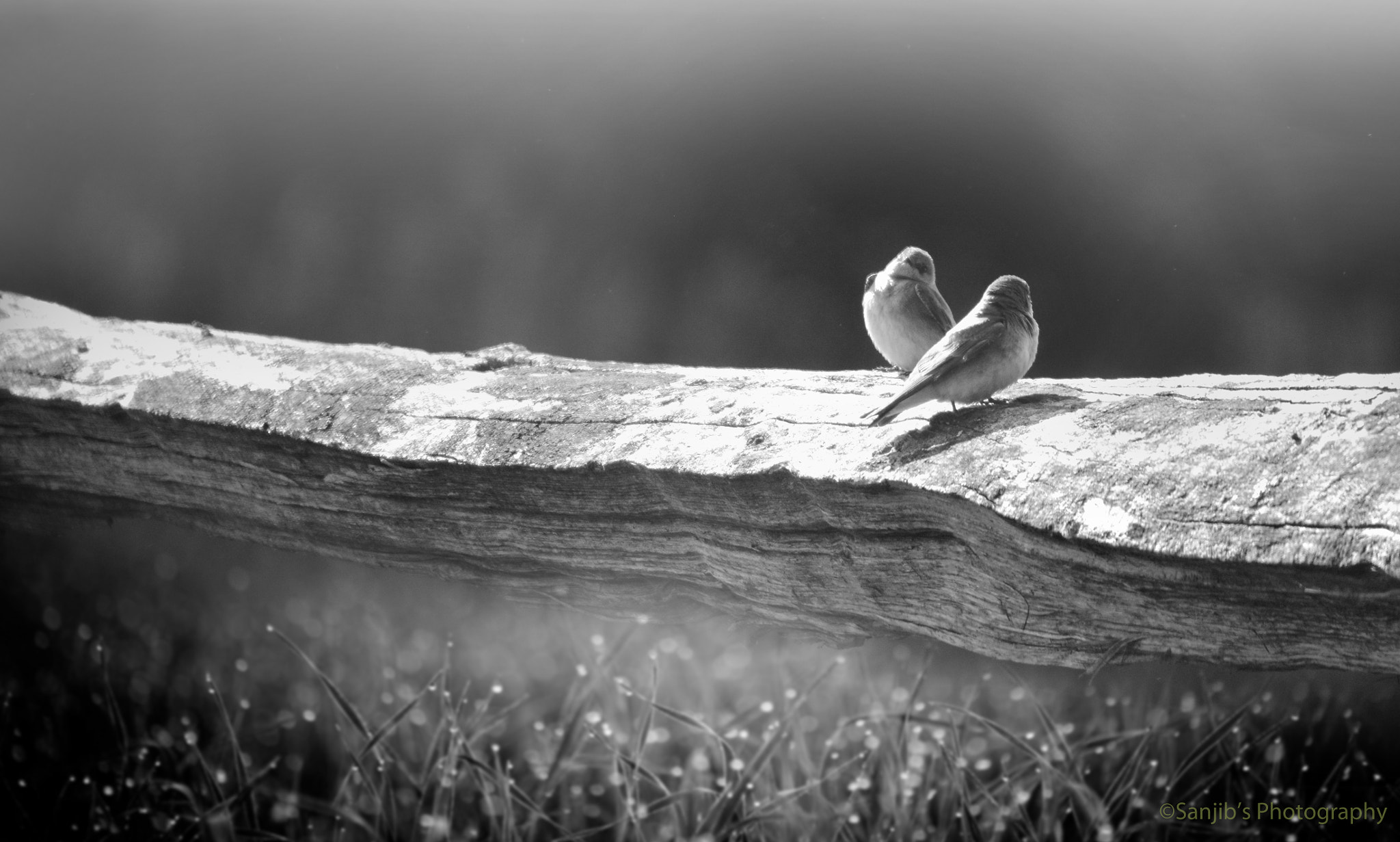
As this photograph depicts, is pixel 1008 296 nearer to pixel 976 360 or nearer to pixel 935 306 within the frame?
pixel 976 360

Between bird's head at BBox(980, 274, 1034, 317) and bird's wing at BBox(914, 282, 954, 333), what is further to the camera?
bird's wing at BBox(914, 282, 954, 333)

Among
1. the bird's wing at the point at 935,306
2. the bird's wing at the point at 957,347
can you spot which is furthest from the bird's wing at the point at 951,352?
the bird's wing at the point at 935,306

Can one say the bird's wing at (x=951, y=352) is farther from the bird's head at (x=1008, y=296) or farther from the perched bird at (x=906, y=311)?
the perched bird at (x=906, y=311)

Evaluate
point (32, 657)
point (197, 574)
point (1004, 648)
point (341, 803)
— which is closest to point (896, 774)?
point (1004, 648)

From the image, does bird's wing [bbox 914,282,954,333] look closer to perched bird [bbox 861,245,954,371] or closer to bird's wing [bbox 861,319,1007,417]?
perched bird [bbox 861,245,954,371]

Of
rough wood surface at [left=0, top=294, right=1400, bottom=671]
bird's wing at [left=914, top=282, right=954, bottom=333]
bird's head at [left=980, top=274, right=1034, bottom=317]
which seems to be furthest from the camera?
bird's wing at [left=914, top=282, right=954, bottom=333]

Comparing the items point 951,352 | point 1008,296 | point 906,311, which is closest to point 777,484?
point 951,352

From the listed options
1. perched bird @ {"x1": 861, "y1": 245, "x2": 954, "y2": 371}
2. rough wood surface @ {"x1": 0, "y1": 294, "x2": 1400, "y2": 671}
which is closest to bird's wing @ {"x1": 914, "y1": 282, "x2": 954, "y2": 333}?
perched bird @ {"x1": 861, "y1": 245, "x2": 954, "y2": 371}
